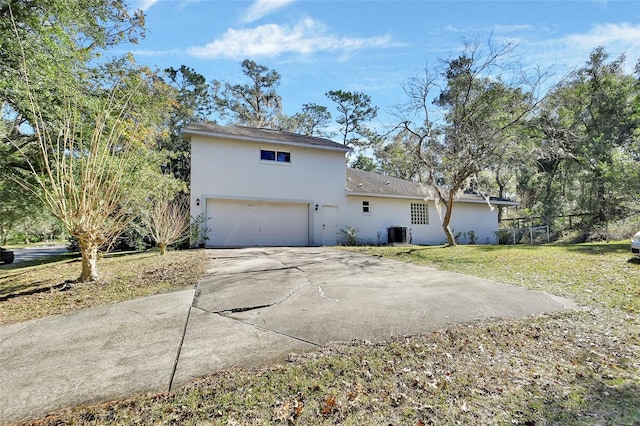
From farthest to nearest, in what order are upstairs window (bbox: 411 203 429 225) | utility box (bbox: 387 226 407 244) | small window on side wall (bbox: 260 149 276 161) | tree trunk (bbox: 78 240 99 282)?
1. upstairs window (bbox: 411 203 429 225)
2. utility box (bbox: 387 226 407 244)
3. small window on side wall (bbox: 260 149 276 161)
4. tree trunk (bbox: 78 240 99 282)

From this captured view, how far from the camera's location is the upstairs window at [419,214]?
17469mm

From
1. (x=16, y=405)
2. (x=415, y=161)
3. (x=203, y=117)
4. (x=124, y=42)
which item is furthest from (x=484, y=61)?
(x=203, y=117)

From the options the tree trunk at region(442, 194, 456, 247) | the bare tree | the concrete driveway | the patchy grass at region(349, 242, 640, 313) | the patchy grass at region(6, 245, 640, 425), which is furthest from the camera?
the tree trunk at region(442, 194, 456, 247)

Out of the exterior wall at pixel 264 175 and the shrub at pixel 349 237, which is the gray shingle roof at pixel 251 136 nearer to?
the exterior wall at pixel 264 175

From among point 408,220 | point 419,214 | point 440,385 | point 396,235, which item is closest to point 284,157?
point 396,235

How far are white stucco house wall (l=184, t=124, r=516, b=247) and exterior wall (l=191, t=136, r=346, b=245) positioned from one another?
4 cm

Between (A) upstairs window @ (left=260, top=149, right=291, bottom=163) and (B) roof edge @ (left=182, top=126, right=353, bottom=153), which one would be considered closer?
(B) roof edge @ (left=182, top=126, right=353, bottom=153)

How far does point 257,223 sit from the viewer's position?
14211 millimetres

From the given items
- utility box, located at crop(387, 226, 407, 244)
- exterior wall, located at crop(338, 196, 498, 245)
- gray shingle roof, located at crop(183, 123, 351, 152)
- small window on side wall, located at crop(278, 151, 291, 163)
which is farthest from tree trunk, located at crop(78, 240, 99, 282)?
utility box, located at crop(387, 226, 407, 244)

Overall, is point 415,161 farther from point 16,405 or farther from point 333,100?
point 333,100

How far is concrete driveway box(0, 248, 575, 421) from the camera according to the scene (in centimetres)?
255

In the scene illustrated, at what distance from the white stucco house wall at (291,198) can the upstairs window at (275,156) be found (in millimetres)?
49

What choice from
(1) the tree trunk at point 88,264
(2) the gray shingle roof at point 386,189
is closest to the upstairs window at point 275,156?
(2) the gray shingle roof at point 386,189

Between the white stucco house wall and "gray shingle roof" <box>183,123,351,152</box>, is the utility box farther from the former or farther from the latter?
"gray shingle roof" <box>183,123,351,152</box>
